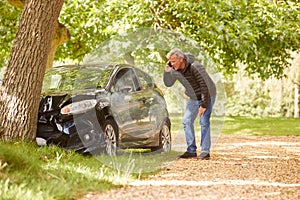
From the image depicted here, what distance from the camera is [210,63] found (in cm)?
1698

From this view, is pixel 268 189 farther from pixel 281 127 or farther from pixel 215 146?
pixel 281 127

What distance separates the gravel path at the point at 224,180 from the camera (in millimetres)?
6223

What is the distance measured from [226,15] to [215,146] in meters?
3.70

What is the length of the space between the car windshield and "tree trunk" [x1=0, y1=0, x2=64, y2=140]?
0.79m

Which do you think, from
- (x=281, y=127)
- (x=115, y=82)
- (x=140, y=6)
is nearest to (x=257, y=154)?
(x=115, y=82)

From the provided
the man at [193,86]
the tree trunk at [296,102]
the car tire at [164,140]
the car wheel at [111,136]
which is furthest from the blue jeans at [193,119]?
the tree trunk at [296,102]

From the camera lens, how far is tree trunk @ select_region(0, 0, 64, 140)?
856 cm

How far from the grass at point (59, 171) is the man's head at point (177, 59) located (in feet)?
5.03

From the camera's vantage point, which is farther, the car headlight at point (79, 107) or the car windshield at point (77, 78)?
the car windshield at point (77, 78)

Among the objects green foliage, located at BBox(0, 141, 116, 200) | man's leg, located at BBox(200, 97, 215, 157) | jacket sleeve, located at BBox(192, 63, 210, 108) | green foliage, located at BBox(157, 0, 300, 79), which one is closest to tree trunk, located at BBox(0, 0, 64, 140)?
green foliage, located at BBox(0, 141, 116, 200)

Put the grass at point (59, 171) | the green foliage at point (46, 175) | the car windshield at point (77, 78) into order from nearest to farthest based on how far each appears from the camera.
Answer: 1. the green foliage at point (46, 175)
2. the grass at point (59, 171)
3. the car windshield at point (77, 78)

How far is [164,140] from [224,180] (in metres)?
3.02

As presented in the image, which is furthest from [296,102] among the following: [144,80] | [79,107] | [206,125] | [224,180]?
[224,180]

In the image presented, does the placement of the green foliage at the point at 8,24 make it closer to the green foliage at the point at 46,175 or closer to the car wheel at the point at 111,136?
the car wheel at the point at 111,136
